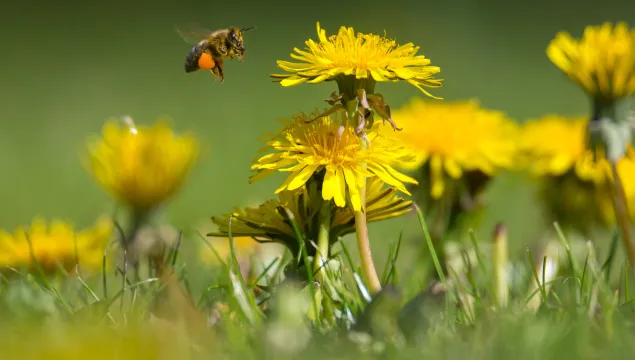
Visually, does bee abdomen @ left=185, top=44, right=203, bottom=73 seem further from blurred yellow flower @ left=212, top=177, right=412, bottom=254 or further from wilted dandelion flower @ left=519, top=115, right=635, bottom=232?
wilted dandelion flower @ left=519, top=115, right=635, bottom=232

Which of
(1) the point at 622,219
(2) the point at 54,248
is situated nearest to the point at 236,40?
(2) the point at 54,248

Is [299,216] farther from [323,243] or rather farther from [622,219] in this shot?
[622,219]

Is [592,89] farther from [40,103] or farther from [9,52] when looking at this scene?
[9,52]

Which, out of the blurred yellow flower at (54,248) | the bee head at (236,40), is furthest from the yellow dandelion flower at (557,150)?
the blurred yellow flower at (54,248)

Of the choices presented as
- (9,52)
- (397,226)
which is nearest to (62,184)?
(397,226)

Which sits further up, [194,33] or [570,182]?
[194,33]

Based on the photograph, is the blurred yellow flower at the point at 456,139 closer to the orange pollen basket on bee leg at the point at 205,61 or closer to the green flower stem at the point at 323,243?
the orange pollen basket on bee leg at the point at 205,61
